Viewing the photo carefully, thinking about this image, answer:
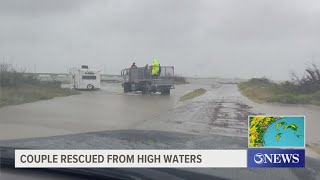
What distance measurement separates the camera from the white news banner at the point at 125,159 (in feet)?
6.90

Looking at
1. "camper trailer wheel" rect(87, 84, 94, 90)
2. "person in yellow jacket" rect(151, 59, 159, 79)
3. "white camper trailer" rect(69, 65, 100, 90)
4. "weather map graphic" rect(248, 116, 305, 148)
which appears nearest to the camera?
"weather map graphic" rect(248, 116, 305, 148)

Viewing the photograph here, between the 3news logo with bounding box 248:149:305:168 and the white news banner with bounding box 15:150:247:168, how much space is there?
5cm

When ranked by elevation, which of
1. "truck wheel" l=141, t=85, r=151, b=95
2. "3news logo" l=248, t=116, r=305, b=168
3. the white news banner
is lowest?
"truck wheel" l=141, t=85, r=151, b=95

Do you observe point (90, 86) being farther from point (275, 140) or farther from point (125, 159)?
point (275, 140)

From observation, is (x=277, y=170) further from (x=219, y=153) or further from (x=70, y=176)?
(x=70, y=176)

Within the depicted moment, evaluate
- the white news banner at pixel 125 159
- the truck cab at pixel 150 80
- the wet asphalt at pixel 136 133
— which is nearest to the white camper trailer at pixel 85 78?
the truck cab at pixel 150 80

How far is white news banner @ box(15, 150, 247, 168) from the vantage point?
6.90ft

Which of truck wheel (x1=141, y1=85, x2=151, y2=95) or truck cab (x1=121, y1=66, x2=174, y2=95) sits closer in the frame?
truck cab (x1=121, y1=66, x2=174, y2=95)

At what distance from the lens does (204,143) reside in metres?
2.89

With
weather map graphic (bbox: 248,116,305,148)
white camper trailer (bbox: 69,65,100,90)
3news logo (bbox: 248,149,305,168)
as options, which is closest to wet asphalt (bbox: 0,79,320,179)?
3news logo (bbox: 248,149,305,168)

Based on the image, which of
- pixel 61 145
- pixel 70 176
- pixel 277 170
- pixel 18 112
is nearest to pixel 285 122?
pixel 277 170

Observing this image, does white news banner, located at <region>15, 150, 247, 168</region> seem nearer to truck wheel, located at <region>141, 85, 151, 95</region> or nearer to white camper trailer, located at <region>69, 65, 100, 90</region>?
truck wheel, located at <region>141, 85, 151, 95</region>

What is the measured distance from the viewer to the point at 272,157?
2.20 metres

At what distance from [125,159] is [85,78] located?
3367 centimetres
